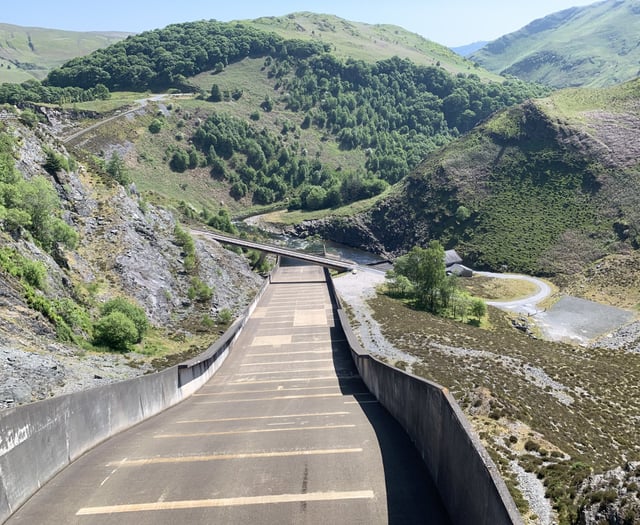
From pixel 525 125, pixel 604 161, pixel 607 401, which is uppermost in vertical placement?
pixel 525 125

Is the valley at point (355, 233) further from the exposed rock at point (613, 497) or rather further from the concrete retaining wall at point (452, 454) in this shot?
the concrete retaining wall at point (452, 454)

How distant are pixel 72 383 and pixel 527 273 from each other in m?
78.7

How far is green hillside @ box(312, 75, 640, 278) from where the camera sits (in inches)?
3339

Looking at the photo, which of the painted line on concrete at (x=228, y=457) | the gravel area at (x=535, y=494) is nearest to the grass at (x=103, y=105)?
the painted line on concrete at (x=228, y=457)

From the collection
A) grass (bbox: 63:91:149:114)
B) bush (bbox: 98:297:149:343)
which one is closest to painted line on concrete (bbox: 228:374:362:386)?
bush (bbox: 98:297:149:343)

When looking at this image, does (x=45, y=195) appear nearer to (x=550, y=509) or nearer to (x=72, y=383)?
(x=72, y=383)

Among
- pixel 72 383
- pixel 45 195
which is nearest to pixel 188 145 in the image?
pixel 45 195

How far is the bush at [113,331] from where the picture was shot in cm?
2728

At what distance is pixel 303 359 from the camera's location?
3116cm

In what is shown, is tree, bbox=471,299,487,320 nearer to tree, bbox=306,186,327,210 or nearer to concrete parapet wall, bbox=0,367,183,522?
concrete parapet wall, bbox=0,367,183,522

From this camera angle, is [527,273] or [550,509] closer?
[550,509]

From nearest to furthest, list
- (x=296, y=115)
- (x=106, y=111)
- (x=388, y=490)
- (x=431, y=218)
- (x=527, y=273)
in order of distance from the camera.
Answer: (x=388, y=490)
(x=527, y=273)
(x=431, y=218)
(x=106, y=111)
(x=296, y=115)

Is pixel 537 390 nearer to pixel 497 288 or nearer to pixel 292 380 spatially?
pixel 292 380

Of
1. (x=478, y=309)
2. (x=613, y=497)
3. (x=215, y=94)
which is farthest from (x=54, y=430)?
(x=215, y=94)
